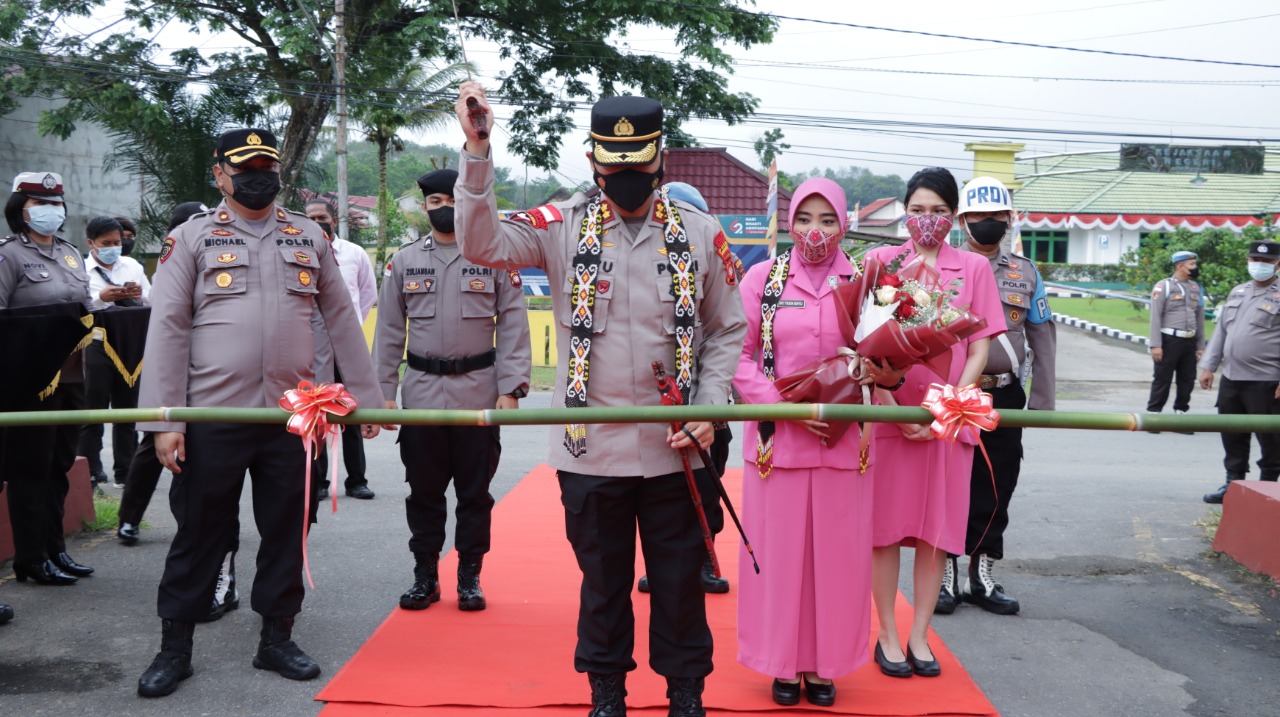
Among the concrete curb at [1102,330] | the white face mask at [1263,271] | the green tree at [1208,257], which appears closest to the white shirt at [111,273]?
the white face mask at [1263,271]

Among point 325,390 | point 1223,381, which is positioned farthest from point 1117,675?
point 1223,381

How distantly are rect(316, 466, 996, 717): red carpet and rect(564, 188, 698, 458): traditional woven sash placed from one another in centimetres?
109

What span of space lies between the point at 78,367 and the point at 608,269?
3.40 metres

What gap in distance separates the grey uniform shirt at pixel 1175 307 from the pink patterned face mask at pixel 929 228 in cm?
802

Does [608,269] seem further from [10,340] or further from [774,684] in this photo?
[10,340]

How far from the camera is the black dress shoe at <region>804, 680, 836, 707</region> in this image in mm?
3941

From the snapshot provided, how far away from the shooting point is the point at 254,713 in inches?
154

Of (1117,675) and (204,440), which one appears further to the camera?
(1117,675)

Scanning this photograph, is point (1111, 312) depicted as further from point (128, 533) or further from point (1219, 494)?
point (128, 533)

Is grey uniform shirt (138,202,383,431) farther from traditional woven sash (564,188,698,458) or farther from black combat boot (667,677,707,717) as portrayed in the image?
black combat boot (667,677,707,717)

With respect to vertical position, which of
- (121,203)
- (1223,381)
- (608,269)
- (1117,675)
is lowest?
(1117,675)

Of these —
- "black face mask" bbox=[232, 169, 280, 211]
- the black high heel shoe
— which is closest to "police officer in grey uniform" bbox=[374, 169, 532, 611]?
"black face mask" bbox=[232, 169, 280, 211]

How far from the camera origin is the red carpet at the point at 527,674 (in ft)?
12.9

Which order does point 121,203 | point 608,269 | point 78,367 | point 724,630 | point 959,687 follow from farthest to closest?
1. point 121,203
2. point 78,367
3. point 724,630
4. point 959,687
5. point 608,269
